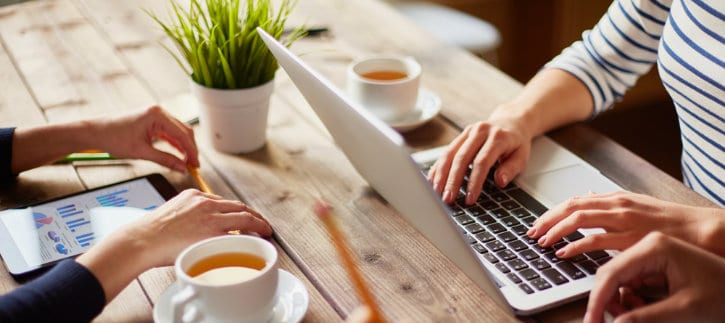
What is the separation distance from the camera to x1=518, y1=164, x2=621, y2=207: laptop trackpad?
114 cm

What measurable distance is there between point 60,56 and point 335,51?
20.8 inches

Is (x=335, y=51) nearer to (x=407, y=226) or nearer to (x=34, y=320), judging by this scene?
(x=407, y=226)

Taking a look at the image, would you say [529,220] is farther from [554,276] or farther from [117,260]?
[117,260]

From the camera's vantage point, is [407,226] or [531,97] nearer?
[407,226]

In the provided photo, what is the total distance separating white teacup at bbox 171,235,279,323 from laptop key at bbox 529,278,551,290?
29cm

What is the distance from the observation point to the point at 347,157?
1214 millimetres

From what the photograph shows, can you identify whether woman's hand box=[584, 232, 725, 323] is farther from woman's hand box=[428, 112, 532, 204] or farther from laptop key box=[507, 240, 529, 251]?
woman's hand box=[428, 112, 532, 204]

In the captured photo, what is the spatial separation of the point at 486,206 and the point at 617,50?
40 cm

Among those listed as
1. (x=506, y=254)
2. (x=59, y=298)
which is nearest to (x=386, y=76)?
(x=506, y=254)

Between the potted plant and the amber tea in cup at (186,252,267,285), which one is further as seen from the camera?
the potted plant

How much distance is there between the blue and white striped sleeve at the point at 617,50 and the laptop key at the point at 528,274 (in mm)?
488

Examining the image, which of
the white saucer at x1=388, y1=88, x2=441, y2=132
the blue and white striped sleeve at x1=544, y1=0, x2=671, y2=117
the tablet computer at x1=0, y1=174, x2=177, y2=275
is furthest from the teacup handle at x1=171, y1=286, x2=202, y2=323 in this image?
the blue and white striped sleeve at x1=544, y1=0, x2=671, y2=117

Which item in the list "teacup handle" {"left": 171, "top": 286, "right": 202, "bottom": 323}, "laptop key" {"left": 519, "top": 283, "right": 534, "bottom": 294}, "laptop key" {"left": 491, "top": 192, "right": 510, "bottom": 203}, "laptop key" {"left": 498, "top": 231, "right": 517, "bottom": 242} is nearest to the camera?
"teacup handle" {"left": 171, "top": 286, "right": 202, "bottom": 323}

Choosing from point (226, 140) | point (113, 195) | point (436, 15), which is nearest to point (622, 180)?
point (226, 140)
